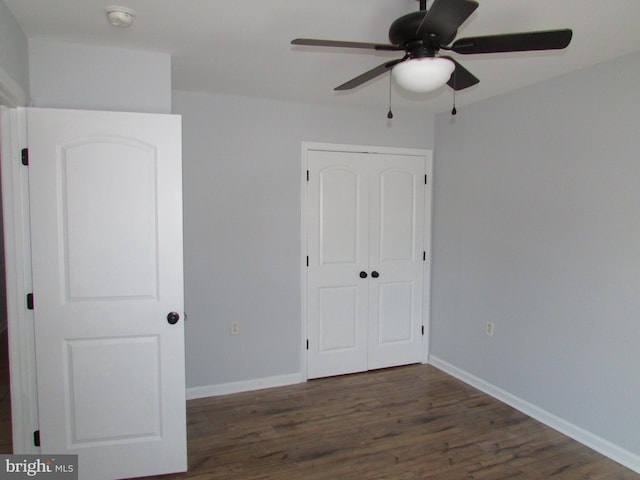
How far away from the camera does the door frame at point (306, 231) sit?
354 cm

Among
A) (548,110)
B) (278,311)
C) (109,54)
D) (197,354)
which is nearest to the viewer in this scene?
(109,54)

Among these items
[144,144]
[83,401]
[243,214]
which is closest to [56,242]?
[144,144]

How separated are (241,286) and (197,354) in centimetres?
65

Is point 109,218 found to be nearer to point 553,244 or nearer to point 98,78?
point 98,78

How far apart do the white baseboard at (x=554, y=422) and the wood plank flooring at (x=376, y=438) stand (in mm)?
54

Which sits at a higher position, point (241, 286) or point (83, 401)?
point (241, 286)

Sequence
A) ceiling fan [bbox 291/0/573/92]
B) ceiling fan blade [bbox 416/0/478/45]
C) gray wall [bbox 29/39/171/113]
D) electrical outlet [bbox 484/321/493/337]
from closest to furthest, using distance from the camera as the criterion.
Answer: ceiling fan blade [bbox 416/0/478/45], ceiling fan [bbox 291/0/573/92], gray wall [bbox 29/39/171/113], electrical outlet [bbox 484/321/493/337]

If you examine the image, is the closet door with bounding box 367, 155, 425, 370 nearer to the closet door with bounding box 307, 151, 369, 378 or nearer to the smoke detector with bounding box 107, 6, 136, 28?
the closet door with bounding box 307, 151, 369, 378

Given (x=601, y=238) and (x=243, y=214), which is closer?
(x=601, y=238)

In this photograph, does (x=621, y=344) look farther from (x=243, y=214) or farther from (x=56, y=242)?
(x=56, y=242)

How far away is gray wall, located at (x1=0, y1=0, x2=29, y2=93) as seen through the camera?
181 cm

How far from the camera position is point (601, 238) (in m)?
2.58

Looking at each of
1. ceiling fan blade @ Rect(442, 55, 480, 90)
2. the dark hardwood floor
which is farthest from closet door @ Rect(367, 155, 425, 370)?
ceiling fan blade @ Rect(442, 55, 480, 90)

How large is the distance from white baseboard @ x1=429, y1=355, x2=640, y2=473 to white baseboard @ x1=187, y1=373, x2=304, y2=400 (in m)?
1.48
